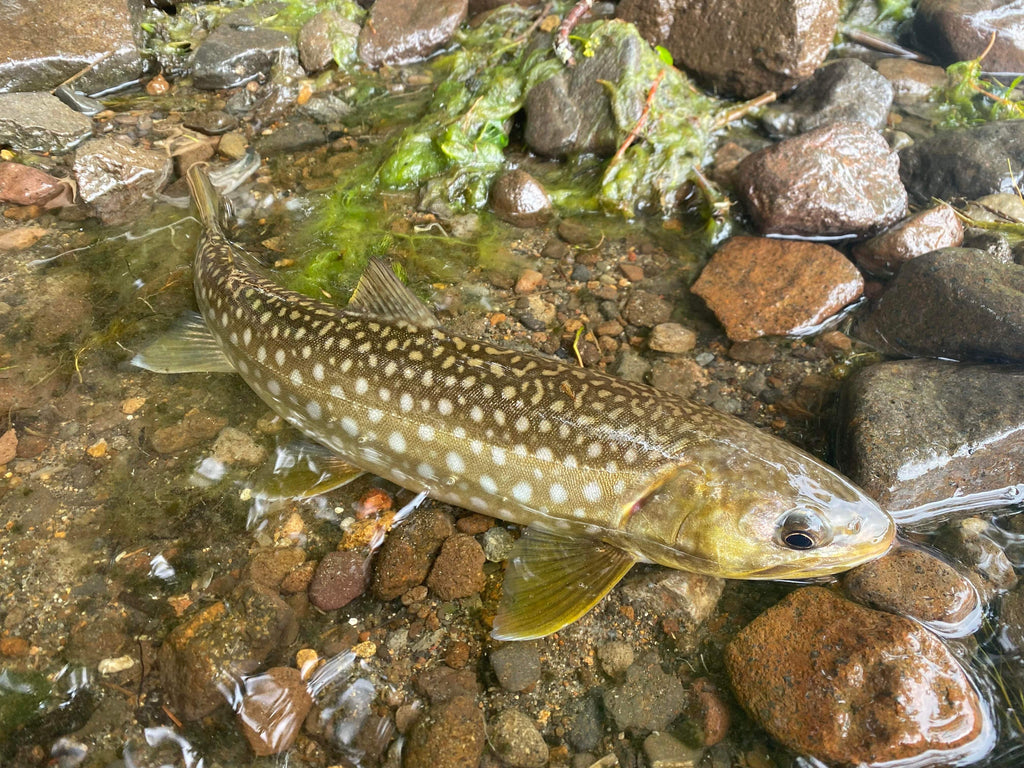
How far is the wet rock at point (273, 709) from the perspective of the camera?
3.42 metres

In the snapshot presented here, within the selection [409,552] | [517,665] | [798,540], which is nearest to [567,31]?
[409,552]

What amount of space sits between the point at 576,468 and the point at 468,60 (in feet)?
18.6

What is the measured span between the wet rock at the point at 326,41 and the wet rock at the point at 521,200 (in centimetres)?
335

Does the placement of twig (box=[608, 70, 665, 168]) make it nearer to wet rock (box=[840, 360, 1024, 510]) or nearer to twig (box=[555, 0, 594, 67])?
twig (box=[555, 0, 594, 67])

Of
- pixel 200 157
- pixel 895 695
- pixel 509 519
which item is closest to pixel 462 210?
pixel 200 157

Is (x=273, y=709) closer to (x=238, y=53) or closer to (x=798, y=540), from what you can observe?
(x=798, y=540)

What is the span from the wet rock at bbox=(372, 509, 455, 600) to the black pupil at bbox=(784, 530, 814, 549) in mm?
1986

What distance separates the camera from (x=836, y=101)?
277 inches

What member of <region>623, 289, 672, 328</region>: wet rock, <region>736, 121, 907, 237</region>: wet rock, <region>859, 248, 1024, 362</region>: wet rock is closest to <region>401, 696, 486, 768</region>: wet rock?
<region>623, 289, 672, 328</region>: wet rock

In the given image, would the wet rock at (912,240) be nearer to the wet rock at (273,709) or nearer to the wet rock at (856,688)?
the wet rock at (856,688)

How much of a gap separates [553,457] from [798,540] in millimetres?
1349

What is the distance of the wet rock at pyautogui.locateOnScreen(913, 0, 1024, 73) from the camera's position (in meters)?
7.88

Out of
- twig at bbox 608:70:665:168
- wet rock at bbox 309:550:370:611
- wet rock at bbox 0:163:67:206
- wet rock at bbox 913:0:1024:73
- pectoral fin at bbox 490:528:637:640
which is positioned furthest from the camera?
wet rock at bbox 913:0:1024:73

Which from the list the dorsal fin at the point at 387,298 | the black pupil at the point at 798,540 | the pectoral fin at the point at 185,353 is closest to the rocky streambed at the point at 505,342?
the pectoral fin at the point at 185,353
